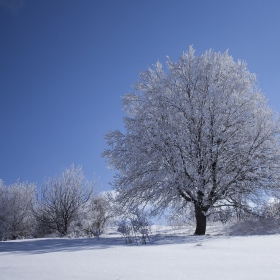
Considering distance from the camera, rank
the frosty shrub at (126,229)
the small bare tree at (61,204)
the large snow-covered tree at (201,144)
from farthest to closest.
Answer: the small bare tree at (61,204), the large snow-covered tree at (201,144), the frosty shrub at (126,229)

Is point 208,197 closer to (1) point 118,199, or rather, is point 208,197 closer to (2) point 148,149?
(2) point 148,149

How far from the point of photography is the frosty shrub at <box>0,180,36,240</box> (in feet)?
75.8

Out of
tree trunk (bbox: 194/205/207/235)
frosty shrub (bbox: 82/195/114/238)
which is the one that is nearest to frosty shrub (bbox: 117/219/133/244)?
tree trunk (bbox: 194/205/207/235)

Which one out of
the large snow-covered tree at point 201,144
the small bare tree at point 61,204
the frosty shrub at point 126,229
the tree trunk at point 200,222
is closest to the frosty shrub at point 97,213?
the small bare tree at point 61,204

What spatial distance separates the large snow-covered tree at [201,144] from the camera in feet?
30.7

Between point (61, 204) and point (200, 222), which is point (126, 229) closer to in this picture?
point (200, 222)

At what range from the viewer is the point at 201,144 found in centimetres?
970

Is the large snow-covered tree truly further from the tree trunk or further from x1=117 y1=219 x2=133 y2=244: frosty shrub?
x1=117 y1=219 x2=133 y2=244: frosty shrub

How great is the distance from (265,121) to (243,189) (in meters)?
2.70

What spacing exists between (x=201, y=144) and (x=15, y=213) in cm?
2131

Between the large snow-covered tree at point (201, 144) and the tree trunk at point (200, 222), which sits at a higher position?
the large snow-covered tree at point (201, 144)

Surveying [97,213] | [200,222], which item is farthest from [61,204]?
[200,222]

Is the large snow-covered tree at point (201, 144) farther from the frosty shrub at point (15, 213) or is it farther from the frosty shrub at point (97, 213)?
the frosty shrub at point (15, 213)

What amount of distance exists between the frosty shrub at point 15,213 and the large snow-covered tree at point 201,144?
16458mm
